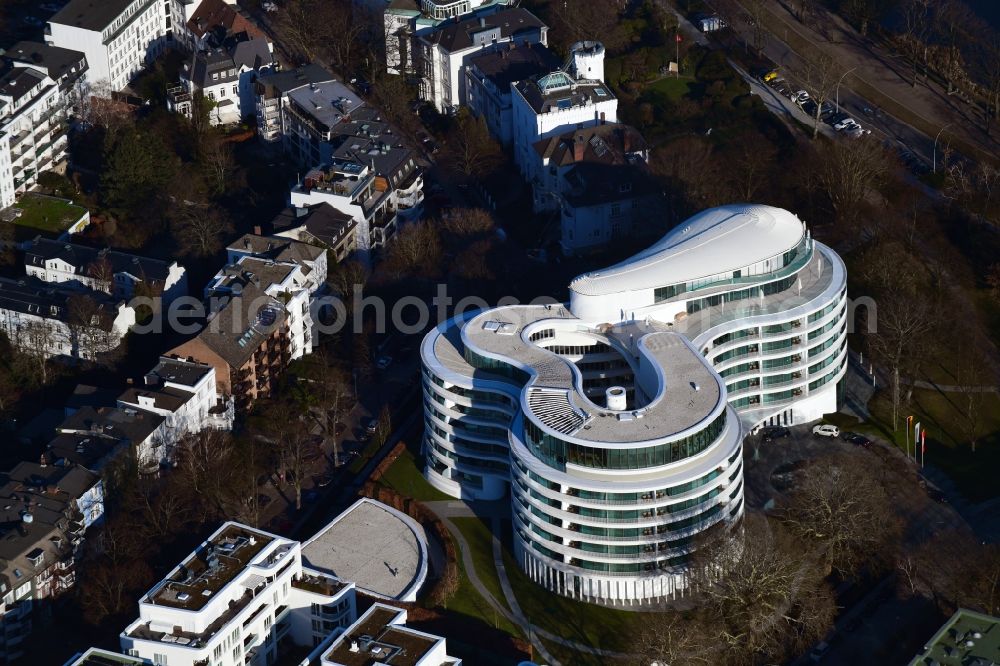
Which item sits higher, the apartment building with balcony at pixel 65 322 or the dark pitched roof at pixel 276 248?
the dark pitched roof at pixel 276 248

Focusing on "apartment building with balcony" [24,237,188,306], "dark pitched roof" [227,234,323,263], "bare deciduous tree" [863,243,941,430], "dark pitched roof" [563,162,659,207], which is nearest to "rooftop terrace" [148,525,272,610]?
"dark pitched roof" [227,234,323,263]

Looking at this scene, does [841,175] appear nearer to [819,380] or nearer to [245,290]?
[819,380]

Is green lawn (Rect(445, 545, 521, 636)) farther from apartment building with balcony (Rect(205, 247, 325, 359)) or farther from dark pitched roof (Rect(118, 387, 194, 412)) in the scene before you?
apartment building with balcony (Rect(205, 247, 325, 359))

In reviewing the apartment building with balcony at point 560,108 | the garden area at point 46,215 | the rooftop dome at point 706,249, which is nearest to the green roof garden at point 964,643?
the rooftop dome at point 706,249

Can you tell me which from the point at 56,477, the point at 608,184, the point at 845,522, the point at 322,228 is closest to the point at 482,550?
the point at 845,522

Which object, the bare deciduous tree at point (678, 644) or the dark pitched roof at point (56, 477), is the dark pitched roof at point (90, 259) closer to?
the dark pitched roof at point (56, 477)

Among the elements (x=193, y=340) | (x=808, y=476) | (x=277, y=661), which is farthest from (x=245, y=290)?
(x=808, y=476)
